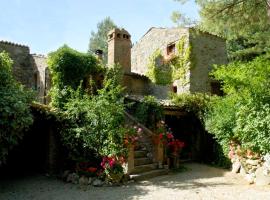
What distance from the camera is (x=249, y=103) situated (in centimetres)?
1012

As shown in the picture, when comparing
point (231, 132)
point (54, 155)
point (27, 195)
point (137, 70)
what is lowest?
point (27, 195)

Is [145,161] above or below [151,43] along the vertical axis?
below

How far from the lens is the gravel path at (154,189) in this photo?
8539mm

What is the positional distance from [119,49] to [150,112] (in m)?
5.41

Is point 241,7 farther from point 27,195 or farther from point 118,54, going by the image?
point 27,195

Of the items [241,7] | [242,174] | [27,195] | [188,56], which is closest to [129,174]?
[27,195]

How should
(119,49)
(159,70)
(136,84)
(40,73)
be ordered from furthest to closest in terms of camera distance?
(159,70) < (136,84) < (40,73) < (119,49)

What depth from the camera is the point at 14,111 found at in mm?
8891

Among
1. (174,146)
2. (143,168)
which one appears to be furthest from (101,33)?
(143,168)

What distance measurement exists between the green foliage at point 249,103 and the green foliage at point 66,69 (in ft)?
19.1

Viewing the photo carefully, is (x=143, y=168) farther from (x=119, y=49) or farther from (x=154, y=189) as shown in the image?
(x=119, y=49)

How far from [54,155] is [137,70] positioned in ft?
34.4

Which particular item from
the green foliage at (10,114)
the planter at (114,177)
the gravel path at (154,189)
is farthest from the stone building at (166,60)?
the green foliage at (10,114)

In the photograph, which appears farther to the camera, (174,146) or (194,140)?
(194,140)
